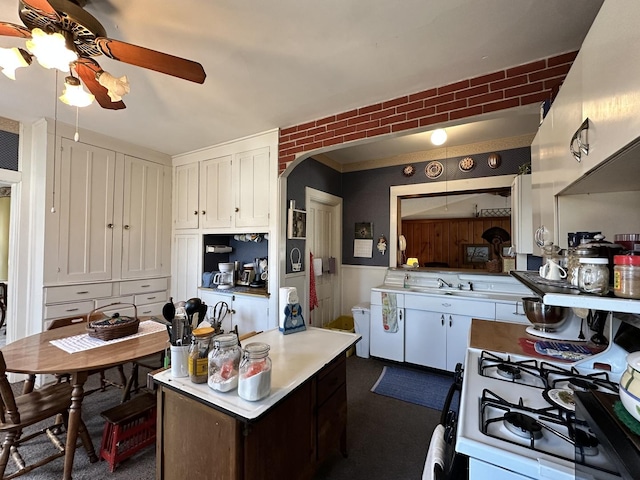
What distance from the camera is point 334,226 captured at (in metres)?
4.16

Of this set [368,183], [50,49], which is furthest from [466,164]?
[50,49]

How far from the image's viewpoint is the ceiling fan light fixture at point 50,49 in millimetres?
1189

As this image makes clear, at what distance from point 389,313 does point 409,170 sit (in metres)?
1.90

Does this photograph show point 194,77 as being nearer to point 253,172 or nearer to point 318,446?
point 253,172

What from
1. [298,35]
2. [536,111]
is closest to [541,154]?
[536,111]

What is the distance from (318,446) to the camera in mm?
1419

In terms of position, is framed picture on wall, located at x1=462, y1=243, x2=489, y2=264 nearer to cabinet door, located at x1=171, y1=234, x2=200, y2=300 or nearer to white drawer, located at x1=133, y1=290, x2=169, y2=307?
cabinet door, located at x1=171, y1=234, x2=200, y2=300

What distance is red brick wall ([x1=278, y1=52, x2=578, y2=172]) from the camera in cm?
173

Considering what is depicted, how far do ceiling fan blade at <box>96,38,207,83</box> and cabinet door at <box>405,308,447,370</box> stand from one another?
2879 mm

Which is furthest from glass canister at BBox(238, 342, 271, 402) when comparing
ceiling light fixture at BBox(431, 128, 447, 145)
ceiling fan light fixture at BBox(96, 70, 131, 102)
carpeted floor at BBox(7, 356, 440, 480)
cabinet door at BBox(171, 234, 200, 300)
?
cabinet door at BBox(171, 234, 200, 300)

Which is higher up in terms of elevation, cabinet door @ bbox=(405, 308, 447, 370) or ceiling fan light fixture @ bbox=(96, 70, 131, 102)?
ceiling fan light fixture @ bbox=(96, 70, 131, 102)

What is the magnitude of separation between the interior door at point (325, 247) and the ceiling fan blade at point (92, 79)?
2.10m

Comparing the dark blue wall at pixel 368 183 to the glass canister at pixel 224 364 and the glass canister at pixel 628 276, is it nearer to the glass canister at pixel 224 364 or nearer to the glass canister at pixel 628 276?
the glass canister at pixel 224 364

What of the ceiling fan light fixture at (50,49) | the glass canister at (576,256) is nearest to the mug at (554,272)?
the glass canister at (576,256)
